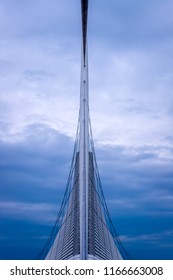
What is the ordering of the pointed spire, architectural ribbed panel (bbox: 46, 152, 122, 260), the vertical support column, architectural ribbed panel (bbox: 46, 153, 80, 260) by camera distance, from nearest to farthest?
the vertical support column → the pointed spire → architectural ribbed panel (bbox: 46, 152, 122, 260) → architectural ribbed panel (bbox: 46, 153, 80, 260)

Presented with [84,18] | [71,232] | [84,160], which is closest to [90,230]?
[71,232]

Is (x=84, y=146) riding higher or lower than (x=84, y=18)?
lower

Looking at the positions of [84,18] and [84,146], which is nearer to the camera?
[84,146]

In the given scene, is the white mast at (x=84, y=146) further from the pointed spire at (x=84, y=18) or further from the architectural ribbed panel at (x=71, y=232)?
the architectural ribbed panel at (x=71, y=232)

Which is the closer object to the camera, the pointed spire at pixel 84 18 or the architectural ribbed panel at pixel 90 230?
the pointed spire at pixel 84 18

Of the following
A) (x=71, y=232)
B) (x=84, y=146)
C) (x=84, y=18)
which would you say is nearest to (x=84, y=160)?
(x=84, y=146)

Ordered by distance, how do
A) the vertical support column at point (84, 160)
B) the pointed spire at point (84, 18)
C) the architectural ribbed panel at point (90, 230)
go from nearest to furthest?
the vertical support column at point (84, 160) < the pointed spire at point (84, 18) < the architectural ribbed panel at point (90, 230)

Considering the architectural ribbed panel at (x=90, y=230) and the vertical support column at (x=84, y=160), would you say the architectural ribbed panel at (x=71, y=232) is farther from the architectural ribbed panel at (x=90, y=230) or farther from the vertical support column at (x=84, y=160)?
the vertical support column at (x=84, y=160)

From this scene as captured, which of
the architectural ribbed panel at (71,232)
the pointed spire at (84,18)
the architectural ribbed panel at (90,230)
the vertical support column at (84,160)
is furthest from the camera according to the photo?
the architectural ribbed panel at (71,232)

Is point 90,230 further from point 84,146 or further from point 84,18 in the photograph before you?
point 84,18

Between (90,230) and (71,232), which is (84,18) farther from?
(71,232)

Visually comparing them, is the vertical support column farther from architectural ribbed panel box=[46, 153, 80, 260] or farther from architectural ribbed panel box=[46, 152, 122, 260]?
architectural ribbed panel box=[46, 153, 80, 260]

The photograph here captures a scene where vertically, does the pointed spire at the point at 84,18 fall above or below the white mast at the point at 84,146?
above
